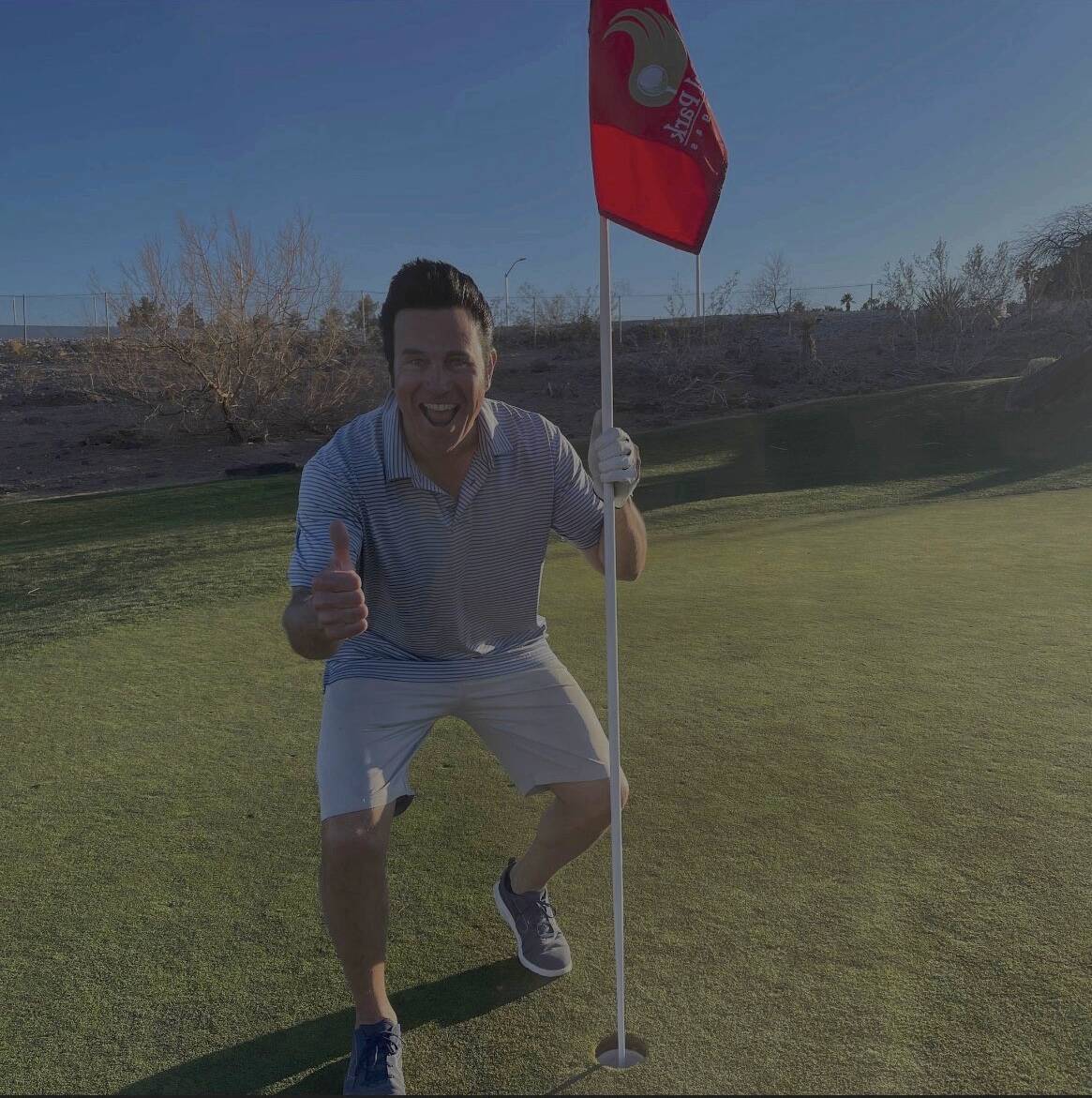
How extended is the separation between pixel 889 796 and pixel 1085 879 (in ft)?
2.36

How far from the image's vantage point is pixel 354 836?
2.53 meters

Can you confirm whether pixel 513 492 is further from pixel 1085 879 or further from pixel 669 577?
pixel 669 577

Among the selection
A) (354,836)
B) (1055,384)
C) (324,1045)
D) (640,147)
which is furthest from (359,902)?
(1055,384)

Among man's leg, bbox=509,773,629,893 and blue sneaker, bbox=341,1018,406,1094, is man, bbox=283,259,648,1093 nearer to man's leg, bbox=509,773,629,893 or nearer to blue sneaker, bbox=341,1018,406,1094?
man's leg, bbox=509,773,629,893

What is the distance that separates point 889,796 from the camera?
3.57m

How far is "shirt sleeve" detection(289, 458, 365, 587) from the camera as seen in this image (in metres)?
2.71

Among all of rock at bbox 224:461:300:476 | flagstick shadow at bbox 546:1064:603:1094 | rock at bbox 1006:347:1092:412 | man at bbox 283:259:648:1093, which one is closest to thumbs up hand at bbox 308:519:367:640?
man at bbox 283:259:648:1093

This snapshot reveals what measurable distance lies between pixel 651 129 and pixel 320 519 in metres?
1.32

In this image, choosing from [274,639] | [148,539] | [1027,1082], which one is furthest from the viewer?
[148,539]

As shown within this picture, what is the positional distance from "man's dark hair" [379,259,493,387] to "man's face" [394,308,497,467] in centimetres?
3

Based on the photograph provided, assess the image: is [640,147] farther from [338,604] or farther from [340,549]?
[338,604]

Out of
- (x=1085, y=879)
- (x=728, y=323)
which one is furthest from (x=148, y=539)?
(x=728, y=323)

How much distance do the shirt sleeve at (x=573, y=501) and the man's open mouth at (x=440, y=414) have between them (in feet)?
1.14

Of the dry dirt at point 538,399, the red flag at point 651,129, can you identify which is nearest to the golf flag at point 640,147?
the red flag at point 651,129
